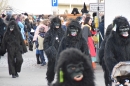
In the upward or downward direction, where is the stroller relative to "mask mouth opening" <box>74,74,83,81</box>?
downward

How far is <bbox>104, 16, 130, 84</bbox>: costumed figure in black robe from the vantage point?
8.41 metres

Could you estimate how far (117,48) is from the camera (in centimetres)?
850

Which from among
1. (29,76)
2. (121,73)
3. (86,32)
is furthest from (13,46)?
(121,73)

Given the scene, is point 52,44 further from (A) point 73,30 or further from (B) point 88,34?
(B) point 88,34

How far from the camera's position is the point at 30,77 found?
48.9 feet

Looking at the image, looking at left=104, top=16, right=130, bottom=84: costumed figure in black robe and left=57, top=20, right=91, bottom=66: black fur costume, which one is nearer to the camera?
left=104, top=16, right=130, bottom=84: costumed figure in black robe

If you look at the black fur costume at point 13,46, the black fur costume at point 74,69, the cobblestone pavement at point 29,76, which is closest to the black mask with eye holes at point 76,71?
the black fur costume at point 74,69

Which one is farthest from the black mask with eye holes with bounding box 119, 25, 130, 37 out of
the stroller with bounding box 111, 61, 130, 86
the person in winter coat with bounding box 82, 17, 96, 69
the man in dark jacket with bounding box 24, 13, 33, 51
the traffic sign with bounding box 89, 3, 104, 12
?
the man in dark jacket with bounding box 24, 13, 33, 51

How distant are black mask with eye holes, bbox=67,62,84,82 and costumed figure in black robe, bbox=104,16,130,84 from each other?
2.83m

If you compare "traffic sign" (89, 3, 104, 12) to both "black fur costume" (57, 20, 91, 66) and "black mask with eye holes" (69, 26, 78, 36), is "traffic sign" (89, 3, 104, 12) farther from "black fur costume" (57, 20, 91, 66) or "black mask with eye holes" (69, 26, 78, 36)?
"black mask with eye holes" (69, 26, 78, 36)

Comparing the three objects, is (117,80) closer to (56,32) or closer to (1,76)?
(56,32)

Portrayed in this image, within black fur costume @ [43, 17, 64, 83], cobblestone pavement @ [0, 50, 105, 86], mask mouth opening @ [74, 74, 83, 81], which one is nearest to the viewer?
mask mouth opening @ [74, 74, 83, 81]

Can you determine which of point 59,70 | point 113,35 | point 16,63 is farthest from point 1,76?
point 59,70

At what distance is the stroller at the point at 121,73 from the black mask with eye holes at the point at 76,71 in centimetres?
234
